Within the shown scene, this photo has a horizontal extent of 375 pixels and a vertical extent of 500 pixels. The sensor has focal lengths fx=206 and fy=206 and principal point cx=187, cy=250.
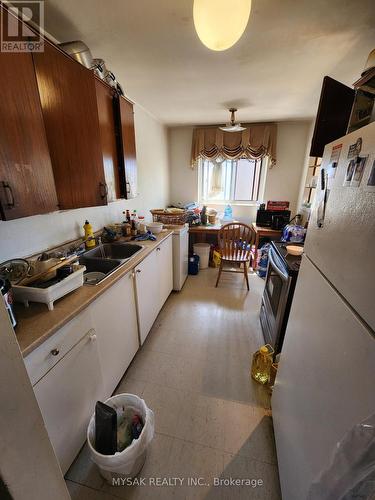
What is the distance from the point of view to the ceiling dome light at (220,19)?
0.79 m

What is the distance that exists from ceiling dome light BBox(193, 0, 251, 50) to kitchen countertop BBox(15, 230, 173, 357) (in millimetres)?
1284

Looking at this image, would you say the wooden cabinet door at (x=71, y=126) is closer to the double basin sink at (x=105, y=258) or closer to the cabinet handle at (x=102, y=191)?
the cabinet handle at (x=102, y=191)

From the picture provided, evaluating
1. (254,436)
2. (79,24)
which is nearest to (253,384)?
(254,436)

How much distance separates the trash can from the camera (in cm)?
93

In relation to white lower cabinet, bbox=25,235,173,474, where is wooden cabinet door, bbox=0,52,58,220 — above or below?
above

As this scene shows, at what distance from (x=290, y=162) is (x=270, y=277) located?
97.5 inches

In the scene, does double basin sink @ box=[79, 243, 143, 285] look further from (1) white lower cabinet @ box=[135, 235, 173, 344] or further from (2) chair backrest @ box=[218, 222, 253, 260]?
(2) chair backrest @ box=[218, 222, 253, 260]

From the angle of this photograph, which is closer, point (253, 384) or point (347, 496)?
point (347, 496)

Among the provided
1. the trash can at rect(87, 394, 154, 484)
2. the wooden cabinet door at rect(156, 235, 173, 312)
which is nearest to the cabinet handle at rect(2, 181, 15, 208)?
the trash can at rect(87, 394, 154, 484)

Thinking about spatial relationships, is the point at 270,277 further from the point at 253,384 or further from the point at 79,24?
the point at 79,24

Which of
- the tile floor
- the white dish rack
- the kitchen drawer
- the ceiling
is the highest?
the ceiling

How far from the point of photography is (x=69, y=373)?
967 millimetres

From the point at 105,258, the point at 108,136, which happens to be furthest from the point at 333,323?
the point at 108,136

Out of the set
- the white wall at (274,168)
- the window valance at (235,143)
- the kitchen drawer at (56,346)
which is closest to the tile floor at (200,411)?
the kitchen drawer at (56,346)
